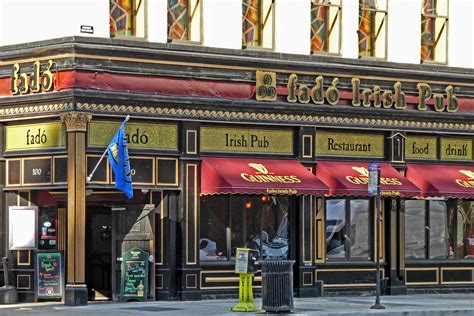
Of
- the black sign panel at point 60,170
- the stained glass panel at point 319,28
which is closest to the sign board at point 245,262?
the black sign panel at point 60,170

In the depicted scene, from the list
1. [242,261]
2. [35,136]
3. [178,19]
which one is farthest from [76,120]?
[242,261]

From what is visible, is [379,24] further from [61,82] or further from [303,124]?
[61,82]

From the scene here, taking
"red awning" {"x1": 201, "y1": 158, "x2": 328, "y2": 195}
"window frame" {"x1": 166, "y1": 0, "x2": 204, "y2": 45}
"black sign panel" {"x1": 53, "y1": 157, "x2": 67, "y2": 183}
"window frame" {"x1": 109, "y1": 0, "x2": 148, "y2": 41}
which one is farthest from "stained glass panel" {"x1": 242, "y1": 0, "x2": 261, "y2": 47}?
"black sign panel" {"x1": 53, "y1": 157, "x2": 67, "y2": 183}

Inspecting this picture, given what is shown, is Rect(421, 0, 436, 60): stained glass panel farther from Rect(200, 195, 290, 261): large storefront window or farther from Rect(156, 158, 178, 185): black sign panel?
Rect(156, 158, 178, 185): black sign panel

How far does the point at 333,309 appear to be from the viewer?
27.5m

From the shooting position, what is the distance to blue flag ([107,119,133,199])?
2773 cm

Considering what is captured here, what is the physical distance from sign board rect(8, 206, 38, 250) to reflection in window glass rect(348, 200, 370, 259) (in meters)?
8.02

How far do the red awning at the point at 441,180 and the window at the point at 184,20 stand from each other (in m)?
6.99

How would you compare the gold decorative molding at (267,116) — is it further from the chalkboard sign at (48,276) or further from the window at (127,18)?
the chalkboard sign at (48,276)

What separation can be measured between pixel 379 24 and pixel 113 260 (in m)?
9.58

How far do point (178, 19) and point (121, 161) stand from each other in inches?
166

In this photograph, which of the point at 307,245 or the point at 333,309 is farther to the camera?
the point at 307,245

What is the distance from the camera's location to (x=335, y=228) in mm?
32188

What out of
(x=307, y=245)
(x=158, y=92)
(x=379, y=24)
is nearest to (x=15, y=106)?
(x=158, y=92)
